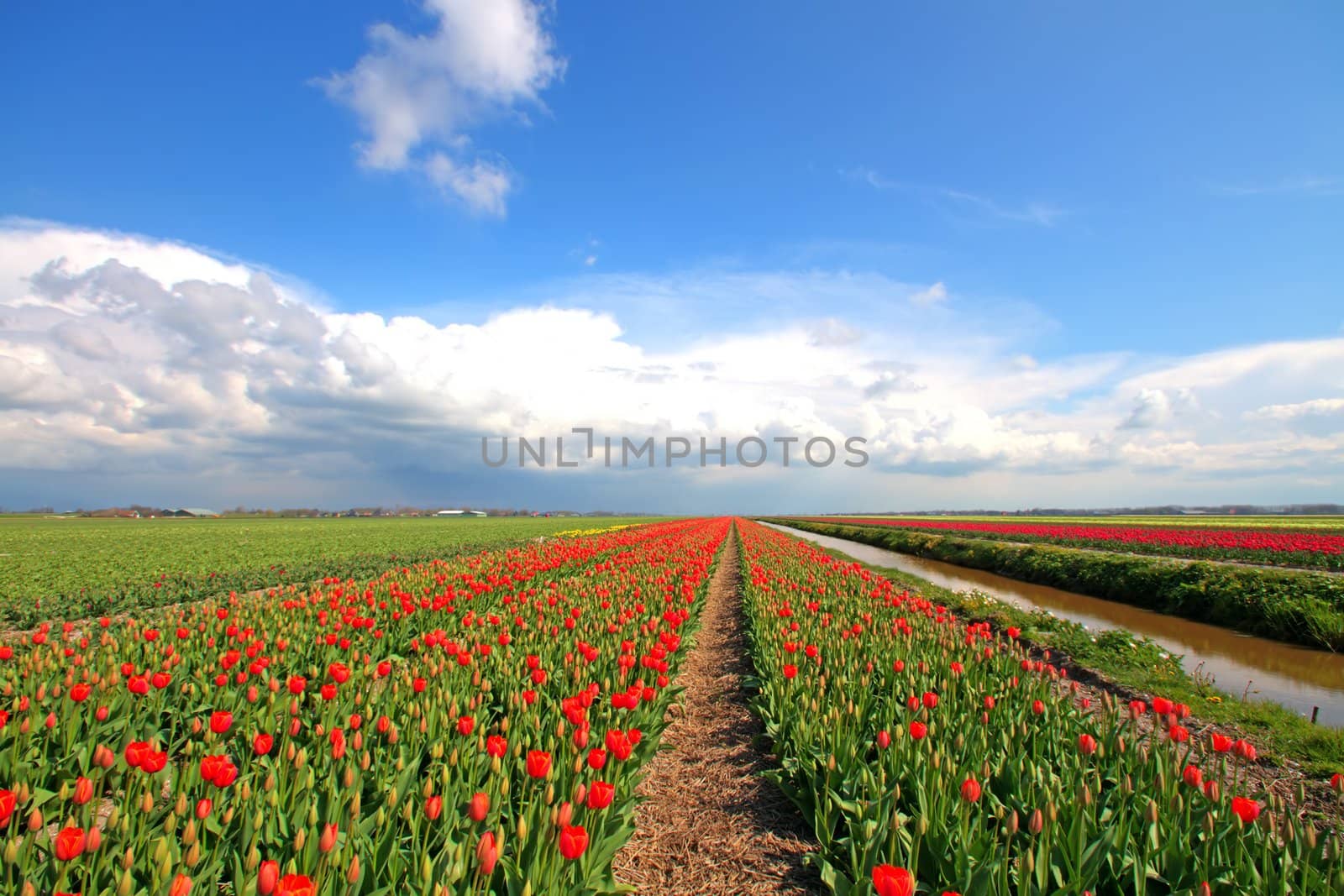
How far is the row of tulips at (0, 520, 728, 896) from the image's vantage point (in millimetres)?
2703

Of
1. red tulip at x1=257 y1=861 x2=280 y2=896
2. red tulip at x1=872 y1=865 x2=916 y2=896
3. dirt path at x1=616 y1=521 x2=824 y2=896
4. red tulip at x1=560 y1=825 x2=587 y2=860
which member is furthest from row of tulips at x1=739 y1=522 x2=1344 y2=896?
red tulip at x1=257 y1=861 x2=280 y2=896

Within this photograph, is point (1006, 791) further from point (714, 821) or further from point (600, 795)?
Result: point (600, 795)

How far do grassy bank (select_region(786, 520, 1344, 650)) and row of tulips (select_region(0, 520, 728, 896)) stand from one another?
12736 mm

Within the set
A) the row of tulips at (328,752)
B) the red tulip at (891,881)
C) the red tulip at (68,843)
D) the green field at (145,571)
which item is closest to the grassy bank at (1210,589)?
the row of tulips at (328,752)

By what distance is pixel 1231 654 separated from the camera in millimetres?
11531

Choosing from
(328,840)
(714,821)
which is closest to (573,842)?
(328,840)

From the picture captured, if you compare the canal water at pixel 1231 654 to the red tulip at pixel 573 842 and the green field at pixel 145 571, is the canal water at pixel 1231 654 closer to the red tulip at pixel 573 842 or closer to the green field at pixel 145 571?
the red tulip at pixel 573 842

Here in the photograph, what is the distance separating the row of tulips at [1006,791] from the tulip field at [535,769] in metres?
0.02

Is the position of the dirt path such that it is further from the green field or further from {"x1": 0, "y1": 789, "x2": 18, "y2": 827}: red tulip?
the green field

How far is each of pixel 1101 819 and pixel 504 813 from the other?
10.9 ft

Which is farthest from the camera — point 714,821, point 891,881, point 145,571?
point 145,571

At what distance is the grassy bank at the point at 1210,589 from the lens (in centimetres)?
1215

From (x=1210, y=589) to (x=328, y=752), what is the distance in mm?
18780

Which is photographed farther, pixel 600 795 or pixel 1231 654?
pixel 1231 654
